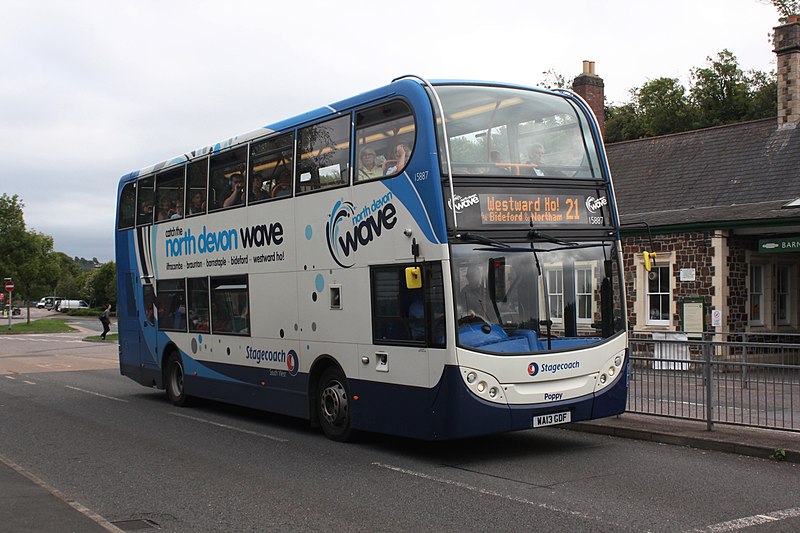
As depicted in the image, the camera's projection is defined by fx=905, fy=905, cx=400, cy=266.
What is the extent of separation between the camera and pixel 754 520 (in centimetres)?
732

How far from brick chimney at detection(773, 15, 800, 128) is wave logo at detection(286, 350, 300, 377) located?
1808cm

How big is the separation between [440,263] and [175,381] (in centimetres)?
857

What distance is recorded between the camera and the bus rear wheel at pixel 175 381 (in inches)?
648

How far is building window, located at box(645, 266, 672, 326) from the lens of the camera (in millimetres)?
23594

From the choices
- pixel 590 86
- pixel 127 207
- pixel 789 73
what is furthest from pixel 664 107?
pixel 127 207

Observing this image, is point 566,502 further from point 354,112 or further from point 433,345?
point 354,112

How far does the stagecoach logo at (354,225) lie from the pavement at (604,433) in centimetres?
410

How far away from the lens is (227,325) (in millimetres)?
14539

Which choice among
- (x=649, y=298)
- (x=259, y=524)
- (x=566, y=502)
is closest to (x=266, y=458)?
(x=259, y=524)

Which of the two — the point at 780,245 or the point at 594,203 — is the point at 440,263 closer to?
the point at 594,203

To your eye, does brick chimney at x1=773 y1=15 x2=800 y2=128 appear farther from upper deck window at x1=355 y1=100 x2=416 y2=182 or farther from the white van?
the white van

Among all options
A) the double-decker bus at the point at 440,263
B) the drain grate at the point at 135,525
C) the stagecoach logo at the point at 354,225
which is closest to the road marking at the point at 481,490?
the double-decker bus at the point at 440,263

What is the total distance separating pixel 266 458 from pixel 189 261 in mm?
5725

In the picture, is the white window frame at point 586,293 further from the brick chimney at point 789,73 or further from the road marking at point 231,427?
the brick chimney at point 789,73
